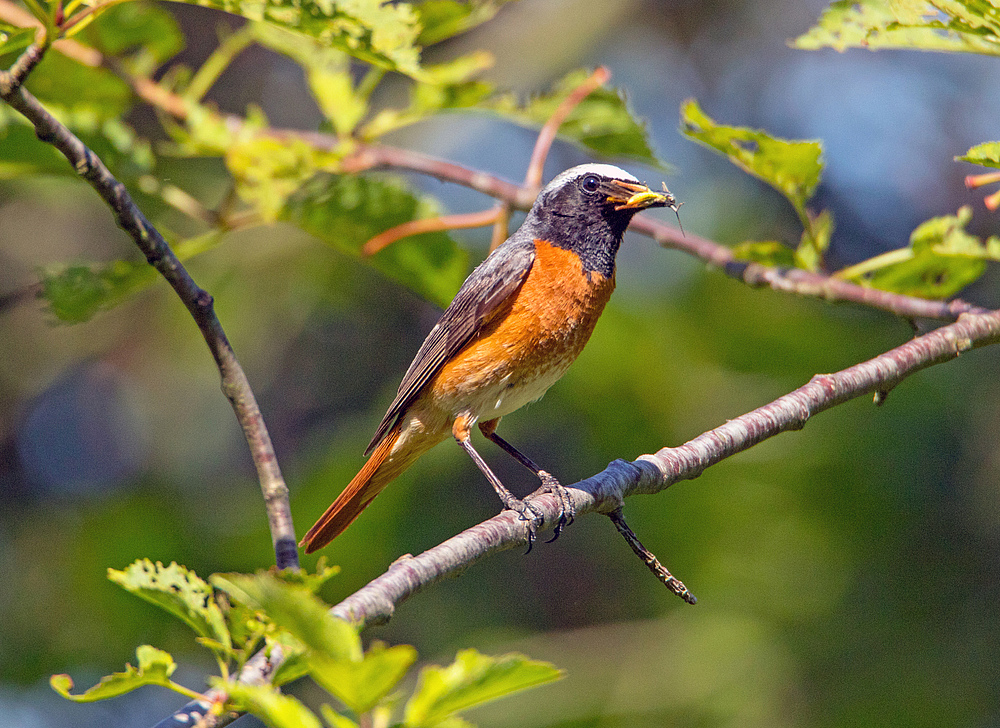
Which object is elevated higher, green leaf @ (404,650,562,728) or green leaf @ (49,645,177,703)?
green leaf @ (404,650,562,728)

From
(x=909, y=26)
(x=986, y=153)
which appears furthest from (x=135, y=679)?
(x=909, y=26)

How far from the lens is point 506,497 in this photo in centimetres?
342

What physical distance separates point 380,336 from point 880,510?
408 cm

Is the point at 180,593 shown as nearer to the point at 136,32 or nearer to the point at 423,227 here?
the point at 423,227

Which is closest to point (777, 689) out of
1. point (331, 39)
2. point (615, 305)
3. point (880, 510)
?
point (880, 510)

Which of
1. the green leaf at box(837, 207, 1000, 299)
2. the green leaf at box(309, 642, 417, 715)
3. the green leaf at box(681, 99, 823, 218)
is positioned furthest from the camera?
the green leaf at box(837, 207, 1000, 299)

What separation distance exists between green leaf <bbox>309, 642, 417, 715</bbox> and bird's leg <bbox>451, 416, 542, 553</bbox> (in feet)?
4.01

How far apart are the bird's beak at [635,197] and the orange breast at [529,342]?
31 cm

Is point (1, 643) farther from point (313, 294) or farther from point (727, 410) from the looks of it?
point (727, 410)

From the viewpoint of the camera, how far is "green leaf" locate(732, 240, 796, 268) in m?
3.38

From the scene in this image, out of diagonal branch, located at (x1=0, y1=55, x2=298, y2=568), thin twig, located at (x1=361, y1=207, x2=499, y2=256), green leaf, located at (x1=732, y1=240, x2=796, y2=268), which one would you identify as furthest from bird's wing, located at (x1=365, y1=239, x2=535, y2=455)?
diagonal branch, located at (x1=0, y1=55, x2=298, y2=568)

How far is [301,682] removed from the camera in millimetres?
6391

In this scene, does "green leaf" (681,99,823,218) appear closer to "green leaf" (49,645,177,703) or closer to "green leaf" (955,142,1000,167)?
"green leaf" (955,142,1000,167)

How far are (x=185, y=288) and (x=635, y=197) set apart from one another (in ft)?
6.95
